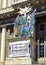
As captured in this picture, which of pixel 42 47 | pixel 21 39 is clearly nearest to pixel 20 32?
pixel 21 39

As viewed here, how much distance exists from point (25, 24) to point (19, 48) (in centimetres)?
217

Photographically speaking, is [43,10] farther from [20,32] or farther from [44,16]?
[20,32]

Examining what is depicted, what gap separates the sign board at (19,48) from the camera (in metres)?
24.1

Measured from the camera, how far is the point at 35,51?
24.6 m

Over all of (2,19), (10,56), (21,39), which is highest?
(2,19)

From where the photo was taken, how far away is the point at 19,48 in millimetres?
24641

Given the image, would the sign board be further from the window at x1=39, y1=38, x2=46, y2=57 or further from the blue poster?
the window at x1=39, y1=38, x2=46, y2=57

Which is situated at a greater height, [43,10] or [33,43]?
[43,10]

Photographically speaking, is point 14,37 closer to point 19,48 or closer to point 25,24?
point 19,48

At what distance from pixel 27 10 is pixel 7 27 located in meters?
3.58

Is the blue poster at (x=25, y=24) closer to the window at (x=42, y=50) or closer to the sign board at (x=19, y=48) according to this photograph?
the sign board at (x=19, y=48)

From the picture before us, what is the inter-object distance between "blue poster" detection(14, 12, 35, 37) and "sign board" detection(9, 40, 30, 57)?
2.34 feet

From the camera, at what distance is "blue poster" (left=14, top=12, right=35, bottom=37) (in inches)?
954

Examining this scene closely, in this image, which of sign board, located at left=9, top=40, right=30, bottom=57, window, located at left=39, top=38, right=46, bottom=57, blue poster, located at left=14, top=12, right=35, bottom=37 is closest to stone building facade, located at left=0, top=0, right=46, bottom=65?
window, located at left=39, top=38, right=46, bottom=57
